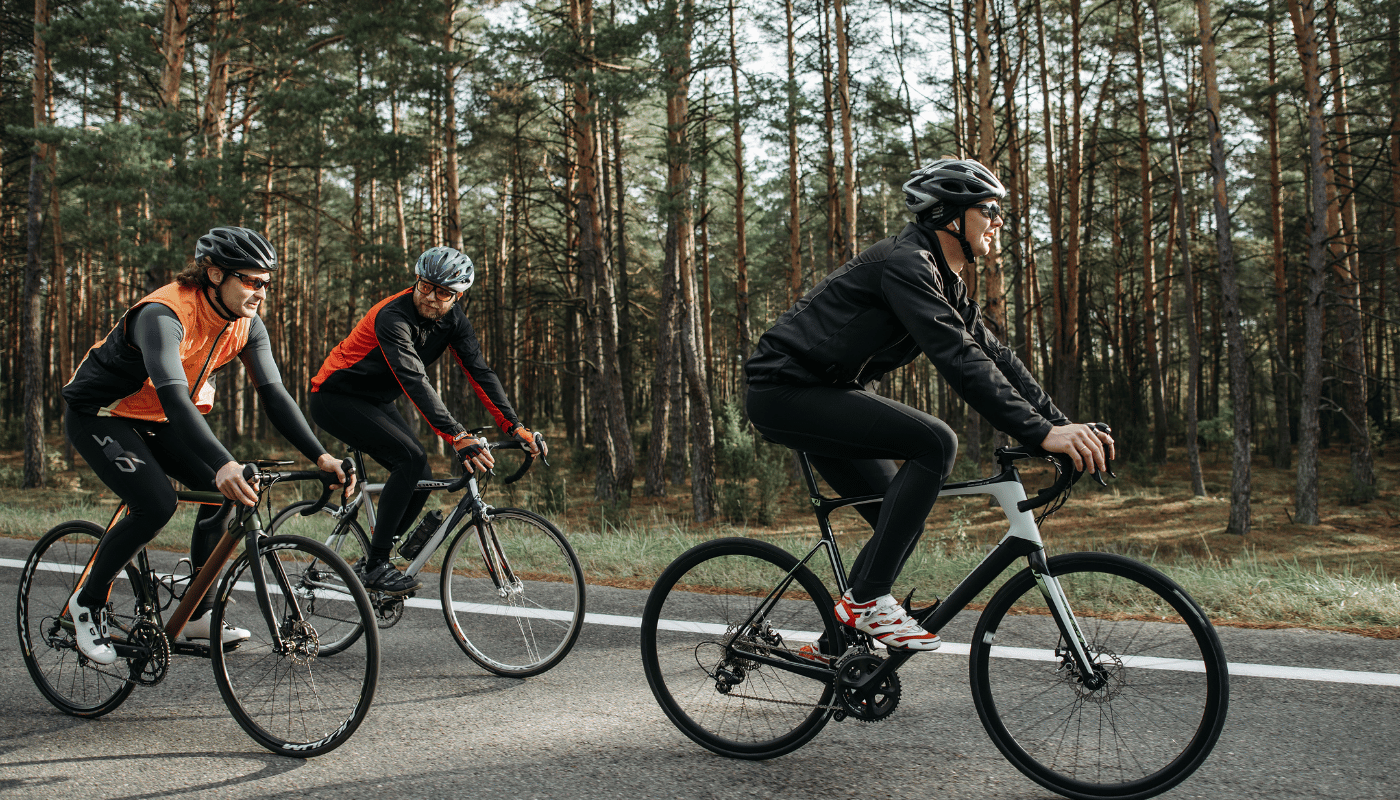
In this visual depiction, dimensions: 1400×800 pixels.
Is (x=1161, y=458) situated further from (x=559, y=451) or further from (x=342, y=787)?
(x=342, y=787)

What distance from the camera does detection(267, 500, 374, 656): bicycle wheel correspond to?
11.5 ft

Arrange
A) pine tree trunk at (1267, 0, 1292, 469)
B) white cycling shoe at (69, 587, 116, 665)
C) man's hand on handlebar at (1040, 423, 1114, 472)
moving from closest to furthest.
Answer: man's hand on handlebar at (1040, 423, 1114, 472) < white cycling shoe at (69, 587, 116, 665) < pine tree trunk at (1267, 0, 1292, 469)

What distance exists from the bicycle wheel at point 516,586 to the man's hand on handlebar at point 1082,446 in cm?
256

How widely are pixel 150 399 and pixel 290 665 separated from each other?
137 centimetres

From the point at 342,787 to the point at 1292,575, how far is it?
18.9 ft

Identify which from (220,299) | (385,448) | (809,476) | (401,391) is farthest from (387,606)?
(809,476)

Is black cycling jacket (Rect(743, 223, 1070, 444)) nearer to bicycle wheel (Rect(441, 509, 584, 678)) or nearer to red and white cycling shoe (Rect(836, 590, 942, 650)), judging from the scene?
red and white cycling shoe (Rect(836, 590, 942, 650))

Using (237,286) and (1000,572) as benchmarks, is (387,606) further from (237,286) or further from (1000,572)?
(1000,572)

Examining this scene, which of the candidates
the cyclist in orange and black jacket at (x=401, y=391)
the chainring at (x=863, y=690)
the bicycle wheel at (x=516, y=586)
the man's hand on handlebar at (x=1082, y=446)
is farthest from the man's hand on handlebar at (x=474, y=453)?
the man's hand on handlebar at (x=1082, y=446)

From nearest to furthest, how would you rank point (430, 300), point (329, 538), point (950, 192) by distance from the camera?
point (950, 192), point (430, 300), point (329, 538)

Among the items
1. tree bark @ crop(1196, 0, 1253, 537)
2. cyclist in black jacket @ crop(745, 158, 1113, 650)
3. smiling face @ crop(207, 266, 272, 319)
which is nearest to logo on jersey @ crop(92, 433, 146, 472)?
smiling face @ crop(207, 266, 272, 319)

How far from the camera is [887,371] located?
118 inches

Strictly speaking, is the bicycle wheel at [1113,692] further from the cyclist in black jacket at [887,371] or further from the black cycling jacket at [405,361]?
the black cycling jacket at [405,361]

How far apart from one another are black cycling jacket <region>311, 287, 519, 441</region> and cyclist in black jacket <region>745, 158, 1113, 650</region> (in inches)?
83.4
